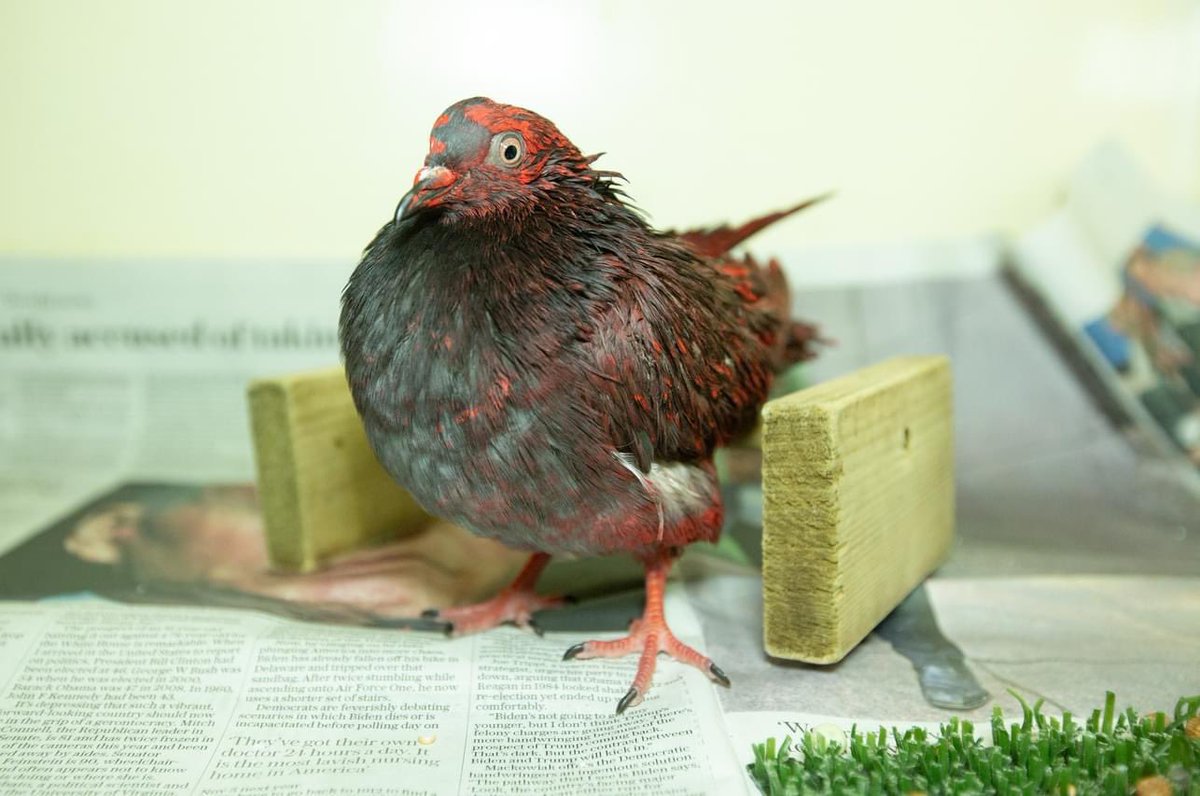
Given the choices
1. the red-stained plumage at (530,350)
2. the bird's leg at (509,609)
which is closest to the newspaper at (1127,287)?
the red-stained plumage at (530,350)

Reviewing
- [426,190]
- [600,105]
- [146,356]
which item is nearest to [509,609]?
[426,190]

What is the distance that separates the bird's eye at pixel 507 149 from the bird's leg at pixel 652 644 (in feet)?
2.01

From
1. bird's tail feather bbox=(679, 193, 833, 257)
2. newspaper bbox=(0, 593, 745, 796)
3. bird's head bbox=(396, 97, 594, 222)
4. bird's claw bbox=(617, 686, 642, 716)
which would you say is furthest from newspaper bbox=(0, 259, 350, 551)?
bird's claw bbox=(617, 686, 642, 716)

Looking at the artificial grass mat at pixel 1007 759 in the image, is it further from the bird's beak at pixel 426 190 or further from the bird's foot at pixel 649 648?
the bird's beak at pixel 426 190

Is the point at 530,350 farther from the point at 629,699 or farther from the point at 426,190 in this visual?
the point at 629,699

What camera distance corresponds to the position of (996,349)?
2.40m

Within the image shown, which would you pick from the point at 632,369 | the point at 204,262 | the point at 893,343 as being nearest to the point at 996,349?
the point at 893,343

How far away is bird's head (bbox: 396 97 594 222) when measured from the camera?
120 cm

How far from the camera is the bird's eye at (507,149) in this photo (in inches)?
48.0

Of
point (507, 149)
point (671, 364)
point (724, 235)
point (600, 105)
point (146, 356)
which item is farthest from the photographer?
point (146, 356)

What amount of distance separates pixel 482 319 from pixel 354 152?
0.91 m

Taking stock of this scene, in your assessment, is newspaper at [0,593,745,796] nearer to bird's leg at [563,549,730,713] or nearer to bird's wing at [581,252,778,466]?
bird's leg at [563,549,730,713]

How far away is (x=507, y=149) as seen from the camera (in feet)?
4.04

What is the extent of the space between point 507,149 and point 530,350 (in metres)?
0.25
